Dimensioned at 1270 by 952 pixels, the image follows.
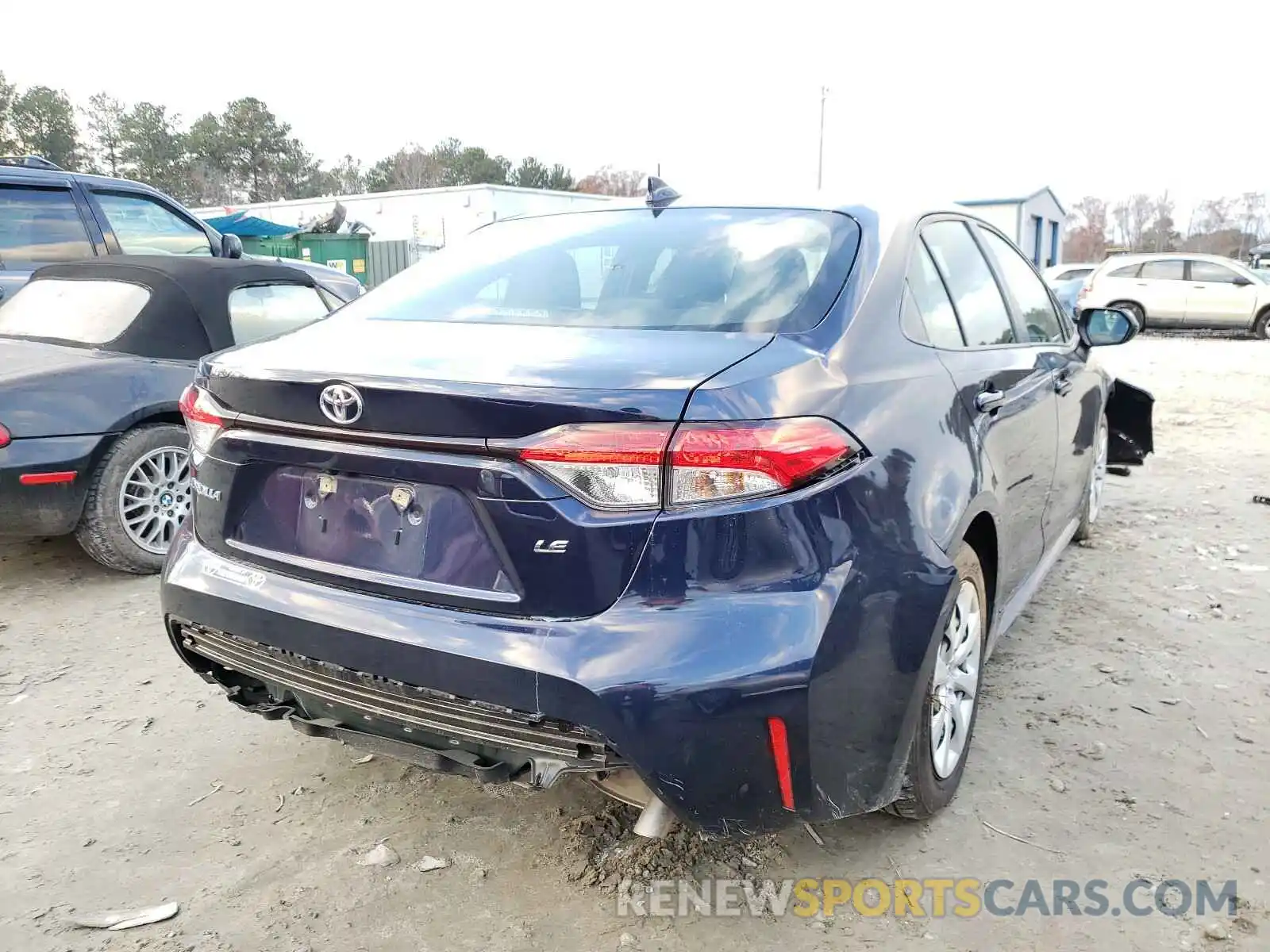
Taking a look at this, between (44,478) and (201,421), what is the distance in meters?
2.30

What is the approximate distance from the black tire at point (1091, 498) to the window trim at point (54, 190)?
6454mm

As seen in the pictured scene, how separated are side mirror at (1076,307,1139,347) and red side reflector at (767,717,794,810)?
3110mm

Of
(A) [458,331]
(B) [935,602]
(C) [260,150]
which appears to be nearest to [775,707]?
(B) [935,602]

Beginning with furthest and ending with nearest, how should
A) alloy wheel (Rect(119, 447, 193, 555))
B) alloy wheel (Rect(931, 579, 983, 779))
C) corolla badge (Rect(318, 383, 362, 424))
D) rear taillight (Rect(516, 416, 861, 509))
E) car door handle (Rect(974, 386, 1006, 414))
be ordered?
alloy wheel (Rect(119, 447, 193, 555)), car door handle (Rect(974, 386, 1006, 414)), alloy wheel (Rect(931, 579, 983, 779)), corolla badge (Rect(318, 383, 362, 424)), rear taillight (Rect(516, 416, 861, 509))

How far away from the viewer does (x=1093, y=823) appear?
8.51 ft

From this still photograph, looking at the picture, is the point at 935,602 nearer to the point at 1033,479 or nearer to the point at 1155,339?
the point at 1033,479

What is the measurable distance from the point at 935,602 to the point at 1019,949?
78cm

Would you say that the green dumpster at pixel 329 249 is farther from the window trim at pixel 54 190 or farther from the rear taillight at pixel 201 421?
the rear taillight at pixel 201 421

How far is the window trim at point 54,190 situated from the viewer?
6.73 m

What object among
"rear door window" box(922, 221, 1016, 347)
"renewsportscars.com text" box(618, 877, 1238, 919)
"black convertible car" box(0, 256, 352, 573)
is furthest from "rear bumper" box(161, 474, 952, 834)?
"black convertible car" box(0, 256, 352, 573)

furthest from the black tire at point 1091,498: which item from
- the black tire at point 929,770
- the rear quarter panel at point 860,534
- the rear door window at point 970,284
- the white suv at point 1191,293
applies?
the white suv at point 1191,293

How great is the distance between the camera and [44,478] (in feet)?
13.6

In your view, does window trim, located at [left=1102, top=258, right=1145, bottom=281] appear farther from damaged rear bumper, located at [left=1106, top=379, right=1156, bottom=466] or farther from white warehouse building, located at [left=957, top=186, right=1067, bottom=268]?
damaged rear bumper, located at [left=1106, top=379, right=1156, bottom=466]

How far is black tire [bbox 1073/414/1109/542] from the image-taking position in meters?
4.61
